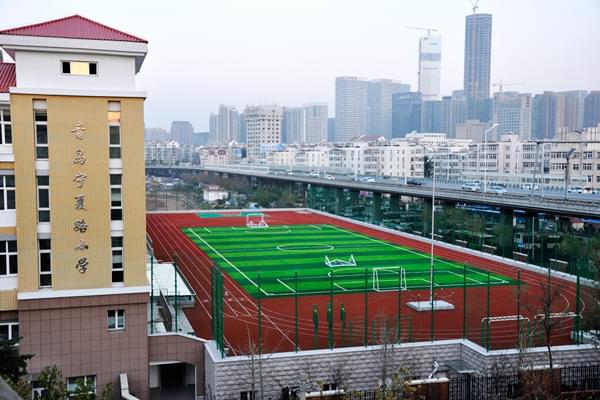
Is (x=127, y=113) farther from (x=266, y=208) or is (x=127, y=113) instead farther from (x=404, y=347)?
(x=266, y=208)

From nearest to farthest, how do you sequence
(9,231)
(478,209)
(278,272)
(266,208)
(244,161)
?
(9,231)
(278,272)
(478,209)
(266,208)
(244,161)

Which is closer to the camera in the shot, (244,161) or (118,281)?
(118,281)

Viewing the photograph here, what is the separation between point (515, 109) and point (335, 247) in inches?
4597

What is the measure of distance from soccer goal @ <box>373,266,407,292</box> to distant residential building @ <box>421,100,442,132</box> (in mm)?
168244

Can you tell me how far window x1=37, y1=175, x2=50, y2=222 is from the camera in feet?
50.4

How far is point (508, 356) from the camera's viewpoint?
15469mm

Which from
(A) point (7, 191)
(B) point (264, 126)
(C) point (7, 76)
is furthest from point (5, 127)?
(B) point (264, 126)

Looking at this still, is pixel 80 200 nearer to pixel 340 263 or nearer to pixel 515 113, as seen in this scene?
pixel 340 263

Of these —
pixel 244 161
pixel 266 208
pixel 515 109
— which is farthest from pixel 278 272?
pixel 515 109

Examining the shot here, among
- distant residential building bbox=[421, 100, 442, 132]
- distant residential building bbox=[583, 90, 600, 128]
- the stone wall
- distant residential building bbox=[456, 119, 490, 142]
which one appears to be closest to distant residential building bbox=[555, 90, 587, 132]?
distant residential building bbox=[583, 90, 600, 128]

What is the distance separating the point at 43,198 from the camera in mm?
15414

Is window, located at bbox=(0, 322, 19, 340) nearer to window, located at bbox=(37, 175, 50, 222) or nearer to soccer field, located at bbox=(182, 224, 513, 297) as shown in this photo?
window, located at bbox=(37, 175, 50, 222)

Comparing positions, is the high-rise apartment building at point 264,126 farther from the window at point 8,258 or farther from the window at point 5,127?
the window at point 8,258

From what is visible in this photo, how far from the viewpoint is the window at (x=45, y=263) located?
50.6 ft
